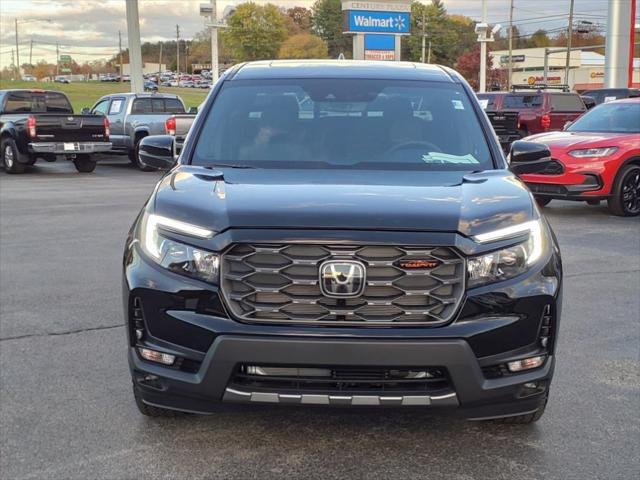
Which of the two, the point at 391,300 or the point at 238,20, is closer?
the point at 391,300

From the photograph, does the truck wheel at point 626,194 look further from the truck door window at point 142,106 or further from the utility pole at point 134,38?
the utility pole at point 134,38

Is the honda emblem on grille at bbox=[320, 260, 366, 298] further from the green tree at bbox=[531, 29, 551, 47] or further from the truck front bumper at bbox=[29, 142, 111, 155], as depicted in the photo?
the green tree at bbox=[531, 29, 551, 47]

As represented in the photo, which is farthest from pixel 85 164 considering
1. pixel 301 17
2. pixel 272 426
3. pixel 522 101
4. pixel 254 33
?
pixel 301 17

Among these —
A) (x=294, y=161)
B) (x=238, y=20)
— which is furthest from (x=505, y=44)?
(x=294, y=161)

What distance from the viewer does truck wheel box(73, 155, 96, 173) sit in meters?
19.4

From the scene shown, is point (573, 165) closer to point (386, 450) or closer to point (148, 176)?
point (386, 450)

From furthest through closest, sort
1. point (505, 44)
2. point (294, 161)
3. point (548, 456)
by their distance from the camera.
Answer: point (505, 44)
point (294, 161)
point (548, 456)

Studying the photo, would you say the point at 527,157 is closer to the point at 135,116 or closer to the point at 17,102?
the point at 135,116

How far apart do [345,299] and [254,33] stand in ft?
309

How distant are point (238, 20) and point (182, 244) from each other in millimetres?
94184

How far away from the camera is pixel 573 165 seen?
438 inches

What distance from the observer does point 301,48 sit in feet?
327

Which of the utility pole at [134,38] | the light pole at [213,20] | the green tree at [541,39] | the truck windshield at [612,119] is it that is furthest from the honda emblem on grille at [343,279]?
the green tree at [541,39]

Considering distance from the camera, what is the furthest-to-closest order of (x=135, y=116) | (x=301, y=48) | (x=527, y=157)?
(x=301, y=48)
(x=135, y=116)
(x=527, y=157)
